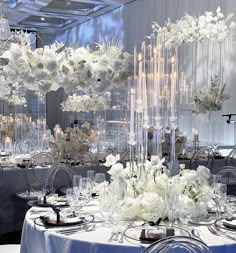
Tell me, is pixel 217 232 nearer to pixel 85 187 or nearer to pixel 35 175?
pixel 85 187

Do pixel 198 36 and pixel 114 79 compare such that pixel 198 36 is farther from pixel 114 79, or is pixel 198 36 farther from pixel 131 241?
pixel 131 241

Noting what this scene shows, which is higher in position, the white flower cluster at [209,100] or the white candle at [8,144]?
the white flower cluster at [209,100]

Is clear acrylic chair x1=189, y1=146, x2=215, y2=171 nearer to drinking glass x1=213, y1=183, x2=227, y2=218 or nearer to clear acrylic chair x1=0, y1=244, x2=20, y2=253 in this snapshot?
drinking glass x1=213, y1=183, x2=227, y2=218

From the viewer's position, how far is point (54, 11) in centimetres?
1378

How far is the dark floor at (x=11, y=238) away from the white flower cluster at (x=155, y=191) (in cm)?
232

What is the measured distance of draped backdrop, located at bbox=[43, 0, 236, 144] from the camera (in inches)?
355

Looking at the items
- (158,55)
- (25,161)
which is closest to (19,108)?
(25,161)

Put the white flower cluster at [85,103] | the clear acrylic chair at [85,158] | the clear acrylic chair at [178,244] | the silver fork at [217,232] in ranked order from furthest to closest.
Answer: the white flower cluster at [85,103] → the clear acrylic chair at [85,158] → the silver fork at [217,232] → the clear acrylic chair at [178,244]

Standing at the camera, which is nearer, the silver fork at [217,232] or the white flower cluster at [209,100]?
the silver fork at [217,232]

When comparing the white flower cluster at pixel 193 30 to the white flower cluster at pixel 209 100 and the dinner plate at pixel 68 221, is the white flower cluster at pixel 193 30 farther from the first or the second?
the dinner plate at pixel 68 221

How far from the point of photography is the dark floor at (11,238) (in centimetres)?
504

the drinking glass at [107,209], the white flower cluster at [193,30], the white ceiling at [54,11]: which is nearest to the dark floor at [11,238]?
the drinking glass at [107,209]

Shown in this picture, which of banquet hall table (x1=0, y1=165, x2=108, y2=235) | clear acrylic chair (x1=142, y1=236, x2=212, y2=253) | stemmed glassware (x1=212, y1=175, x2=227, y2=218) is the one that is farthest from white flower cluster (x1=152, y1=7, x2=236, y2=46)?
clear acrylic chair (x1=142, y1=236, x2=212, y2=253)

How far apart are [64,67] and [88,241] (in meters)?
1.90
